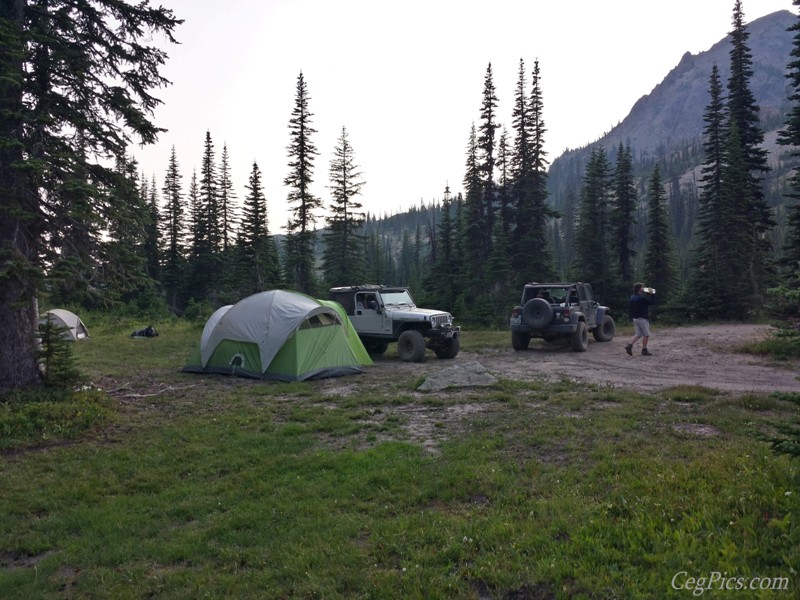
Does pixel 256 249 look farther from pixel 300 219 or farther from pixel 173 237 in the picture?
pixel 173 237

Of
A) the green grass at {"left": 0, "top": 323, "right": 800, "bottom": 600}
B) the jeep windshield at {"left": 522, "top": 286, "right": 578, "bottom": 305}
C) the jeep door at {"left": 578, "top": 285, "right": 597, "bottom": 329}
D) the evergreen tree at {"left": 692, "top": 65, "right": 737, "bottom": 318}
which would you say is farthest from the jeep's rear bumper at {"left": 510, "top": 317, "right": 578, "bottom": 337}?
the evergreen tree at {"left": 692, "top": 65, "right": 737, "bottom": 318}

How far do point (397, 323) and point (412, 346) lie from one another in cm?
101

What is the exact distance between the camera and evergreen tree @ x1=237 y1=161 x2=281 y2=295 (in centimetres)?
3800

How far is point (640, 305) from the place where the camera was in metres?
15.5

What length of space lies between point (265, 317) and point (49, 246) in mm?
5026

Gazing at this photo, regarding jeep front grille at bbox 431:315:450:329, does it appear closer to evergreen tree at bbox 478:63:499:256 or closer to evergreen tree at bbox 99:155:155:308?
evergreen tree at bbox 99:155:155:308

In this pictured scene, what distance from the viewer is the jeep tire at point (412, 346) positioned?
1605 cm

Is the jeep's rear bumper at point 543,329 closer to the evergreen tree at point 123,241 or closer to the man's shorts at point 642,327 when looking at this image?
the man's shorts at point 642,327

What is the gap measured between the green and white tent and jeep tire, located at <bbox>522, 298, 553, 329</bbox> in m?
6.09

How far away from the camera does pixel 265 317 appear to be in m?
13.6

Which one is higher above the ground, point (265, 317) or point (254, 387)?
point (265, 317)

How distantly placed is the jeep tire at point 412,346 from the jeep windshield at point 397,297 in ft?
4.65

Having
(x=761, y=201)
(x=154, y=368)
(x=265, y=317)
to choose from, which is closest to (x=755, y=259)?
(x=761, y=201)

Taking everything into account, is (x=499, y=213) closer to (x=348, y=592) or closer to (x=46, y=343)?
(x=46, y=343)
